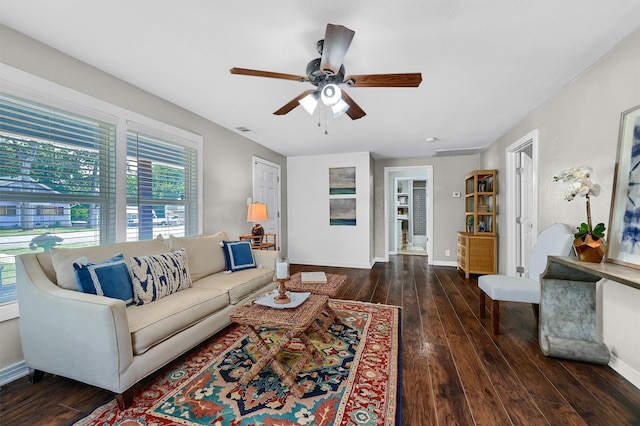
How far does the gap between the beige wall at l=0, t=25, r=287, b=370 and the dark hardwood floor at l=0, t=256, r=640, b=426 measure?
0.57 metres

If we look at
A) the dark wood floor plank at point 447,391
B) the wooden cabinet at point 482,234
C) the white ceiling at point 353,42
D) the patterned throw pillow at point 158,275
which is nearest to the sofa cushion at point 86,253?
the patterned throw pillow at point 158,275

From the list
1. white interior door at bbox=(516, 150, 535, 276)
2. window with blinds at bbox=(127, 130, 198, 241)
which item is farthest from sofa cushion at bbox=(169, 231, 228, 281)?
white interior door at bbox=(516, 150, 535, 276)

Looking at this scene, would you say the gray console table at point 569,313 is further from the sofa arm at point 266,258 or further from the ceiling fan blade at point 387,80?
the sofa arm at point 266,258

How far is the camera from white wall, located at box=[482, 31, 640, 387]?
1.80m

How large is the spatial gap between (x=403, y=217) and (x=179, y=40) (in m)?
8.12

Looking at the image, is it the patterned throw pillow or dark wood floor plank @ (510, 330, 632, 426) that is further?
the patterned throw pillow

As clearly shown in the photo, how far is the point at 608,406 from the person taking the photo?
1562 millimetres

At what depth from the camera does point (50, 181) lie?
2012mm

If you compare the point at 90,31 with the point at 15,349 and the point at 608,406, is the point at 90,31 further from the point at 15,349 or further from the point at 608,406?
the point at 608,406

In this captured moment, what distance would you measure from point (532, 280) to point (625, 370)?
2.95 feet

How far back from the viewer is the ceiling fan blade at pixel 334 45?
1.46 metres

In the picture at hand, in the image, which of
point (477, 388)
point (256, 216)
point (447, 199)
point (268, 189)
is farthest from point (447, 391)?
point (447, 199)

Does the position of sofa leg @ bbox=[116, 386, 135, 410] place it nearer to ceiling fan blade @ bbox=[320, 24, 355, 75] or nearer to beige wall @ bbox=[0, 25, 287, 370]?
beige wall @ bbox=[0, 25, 287, 370]

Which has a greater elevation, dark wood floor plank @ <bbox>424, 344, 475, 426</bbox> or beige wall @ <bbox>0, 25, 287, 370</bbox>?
beige wall @ <bbox>0, 25, 287, 370</bbox>
